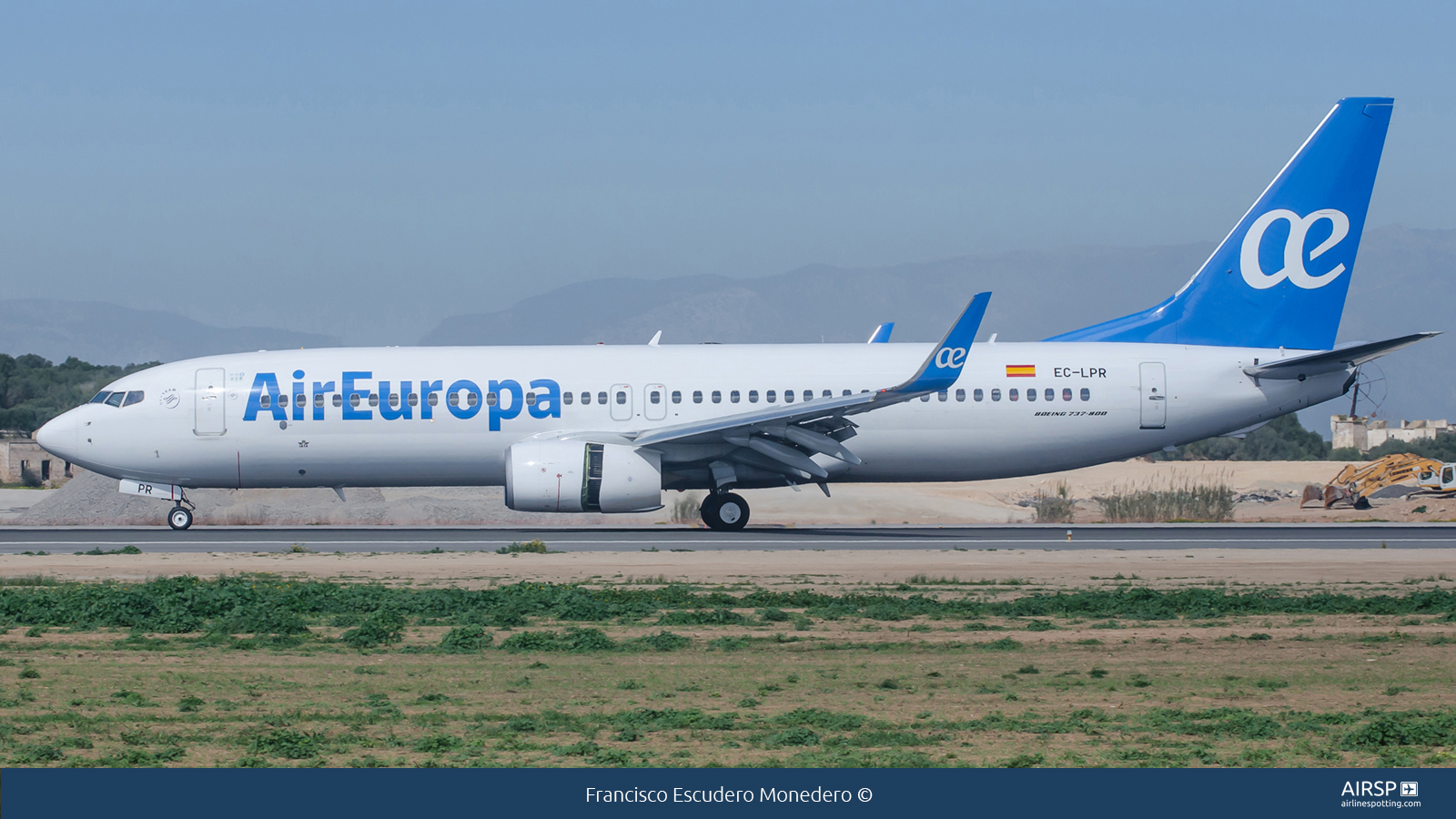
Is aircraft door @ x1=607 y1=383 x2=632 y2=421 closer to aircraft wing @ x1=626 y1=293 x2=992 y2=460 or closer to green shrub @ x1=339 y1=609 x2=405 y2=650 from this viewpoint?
aircraft wing @ x1=626 y1=293 x2=992 y2=460

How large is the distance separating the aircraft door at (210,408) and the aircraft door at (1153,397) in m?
18.6

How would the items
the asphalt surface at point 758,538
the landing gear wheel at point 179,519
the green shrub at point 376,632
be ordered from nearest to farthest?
the green shrub at point 376,632
the asphalt surface at point 758,538
the landing gear wheel at point 179,519

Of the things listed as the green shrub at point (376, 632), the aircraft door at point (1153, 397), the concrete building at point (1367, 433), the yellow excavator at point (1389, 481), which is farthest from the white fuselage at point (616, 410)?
the concrete building at point (1367, 433)

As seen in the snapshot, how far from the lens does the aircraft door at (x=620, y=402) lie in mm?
26938

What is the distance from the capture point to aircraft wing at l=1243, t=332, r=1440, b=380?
25.7 metres

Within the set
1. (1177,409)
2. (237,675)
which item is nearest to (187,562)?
(237,675)

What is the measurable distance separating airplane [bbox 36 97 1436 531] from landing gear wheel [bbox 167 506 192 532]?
7 cm

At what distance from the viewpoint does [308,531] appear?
2872 centimetres

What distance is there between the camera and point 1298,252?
2892 cm

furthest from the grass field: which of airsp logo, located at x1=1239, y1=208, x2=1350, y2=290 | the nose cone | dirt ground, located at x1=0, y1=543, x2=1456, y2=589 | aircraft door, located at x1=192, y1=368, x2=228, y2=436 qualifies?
airsp logo, located at x1=1239, y1=208, x2=1350, y2=290

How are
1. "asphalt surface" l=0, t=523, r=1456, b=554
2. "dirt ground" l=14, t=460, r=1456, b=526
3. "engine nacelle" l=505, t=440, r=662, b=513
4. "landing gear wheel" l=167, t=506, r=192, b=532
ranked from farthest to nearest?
"dirt ground" l=14, t=460, r=1456, b=526, "landing gear wheel" l=167, t=506, r=192, b=532, "engine nacelle" l=505, t=440, r=662, b=513, "asphalt surface" l=0, t=523, r=1456, b=554

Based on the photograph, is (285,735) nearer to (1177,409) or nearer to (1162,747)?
(1162,747)

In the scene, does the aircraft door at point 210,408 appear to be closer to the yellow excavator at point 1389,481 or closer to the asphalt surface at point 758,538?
the asphalt surface at point 758,538

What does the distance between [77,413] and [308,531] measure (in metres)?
5.19
